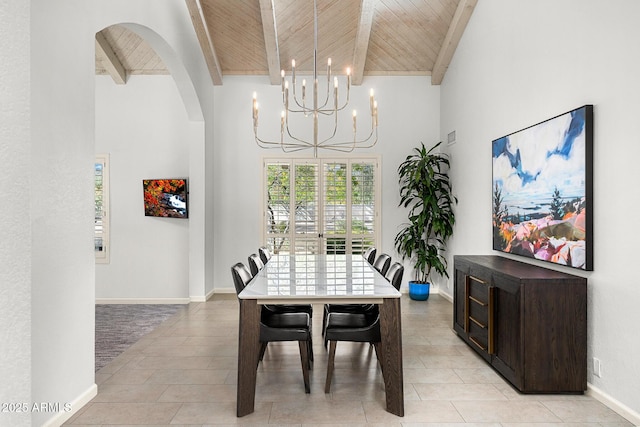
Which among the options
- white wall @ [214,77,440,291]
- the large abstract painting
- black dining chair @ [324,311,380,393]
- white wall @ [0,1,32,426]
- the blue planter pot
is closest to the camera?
white wall @ [0,1,32,426]

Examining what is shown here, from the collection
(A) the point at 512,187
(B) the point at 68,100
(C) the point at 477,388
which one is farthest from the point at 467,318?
(B) the point at 68,100

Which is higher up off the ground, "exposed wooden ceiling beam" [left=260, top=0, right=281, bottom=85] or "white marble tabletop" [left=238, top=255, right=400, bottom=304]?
"exposed wooden ceiling beam" [left=260, top=0, right=281, bottom=85]

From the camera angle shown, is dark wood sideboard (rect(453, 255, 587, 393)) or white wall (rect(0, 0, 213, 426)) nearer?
white wall (rect(0, 0, 213, 426))

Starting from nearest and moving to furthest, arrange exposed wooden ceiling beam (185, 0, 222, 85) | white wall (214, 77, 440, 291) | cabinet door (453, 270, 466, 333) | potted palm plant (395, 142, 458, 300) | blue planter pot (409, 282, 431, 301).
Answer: cabinet door (453, 270, 466, 333) → exposed wooden ceiling beam (185, 0, 222, 85) → potted palm plant (395, 142, 458, 300) → blue planter pot (409, 282, 431, 301) → white wall (214, 77, 440, 291)

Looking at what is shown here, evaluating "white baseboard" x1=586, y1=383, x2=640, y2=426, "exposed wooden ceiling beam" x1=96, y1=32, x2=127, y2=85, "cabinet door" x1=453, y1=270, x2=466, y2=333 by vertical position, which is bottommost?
"white baseboard" x1=586, y1=383, x2=640, y2=426

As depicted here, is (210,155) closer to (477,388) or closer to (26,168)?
(477,388)

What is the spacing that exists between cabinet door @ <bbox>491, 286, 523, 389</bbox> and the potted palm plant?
8.91ft

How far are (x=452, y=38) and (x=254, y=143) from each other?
3163mm

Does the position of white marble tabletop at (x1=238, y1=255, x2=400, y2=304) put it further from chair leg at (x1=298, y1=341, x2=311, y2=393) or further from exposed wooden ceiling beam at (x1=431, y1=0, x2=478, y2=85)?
exposed wooden ceiling beam at (x1=431, y1=0, x2=478, y2=85)

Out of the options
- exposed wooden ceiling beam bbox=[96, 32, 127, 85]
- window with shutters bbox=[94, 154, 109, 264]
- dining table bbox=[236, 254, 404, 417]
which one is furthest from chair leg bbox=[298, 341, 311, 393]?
exposed wooden ceiling beam bbox=[96, 32, 127, 85]

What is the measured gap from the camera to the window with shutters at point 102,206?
6.29 metres

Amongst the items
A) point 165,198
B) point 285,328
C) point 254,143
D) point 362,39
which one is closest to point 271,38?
point 362,39

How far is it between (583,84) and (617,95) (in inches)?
15.0

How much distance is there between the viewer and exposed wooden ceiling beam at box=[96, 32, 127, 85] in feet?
18.3
